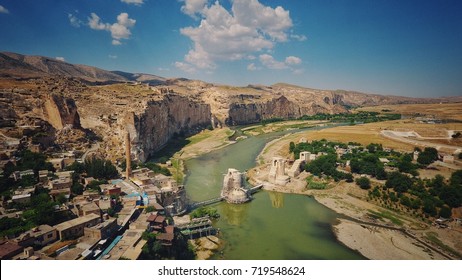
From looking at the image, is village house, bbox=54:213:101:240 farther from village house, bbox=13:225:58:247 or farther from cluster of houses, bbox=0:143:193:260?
village house, bbox=13:225:58:247

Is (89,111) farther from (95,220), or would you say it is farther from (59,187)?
(95,220)

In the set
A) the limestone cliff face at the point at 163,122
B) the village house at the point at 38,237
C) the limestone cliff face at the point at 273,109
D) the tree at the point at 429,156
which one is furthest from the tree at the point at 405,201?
the limestone cliff face at the point at 273,109

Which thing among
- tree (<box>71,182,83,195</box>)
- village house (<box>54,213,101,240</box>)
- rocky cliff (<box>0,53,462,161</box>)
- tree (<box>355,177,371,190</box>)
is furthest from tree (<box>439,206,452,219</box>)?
rocky cliff (<box>0,53,462,161</box>)

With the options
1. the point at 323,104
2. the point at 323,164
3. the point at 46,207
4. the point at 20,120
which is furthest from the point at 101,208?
the point at 323,104

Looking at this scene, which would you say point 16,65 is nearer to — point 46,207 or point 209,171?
point 209,171

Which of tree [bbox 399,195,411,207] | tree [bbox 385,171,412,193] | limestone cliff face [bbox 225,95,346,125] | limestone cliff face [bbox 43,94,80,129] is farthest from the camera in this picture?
limestone cliff face [bbox 225,95,346,125]

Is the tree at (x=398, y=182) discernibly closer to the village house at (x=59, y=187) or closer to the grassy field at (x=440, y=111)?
the grassy field at (x=440, y=111)
